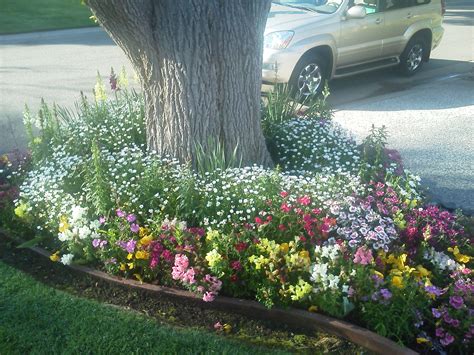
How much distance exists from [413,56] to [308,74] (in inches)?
116

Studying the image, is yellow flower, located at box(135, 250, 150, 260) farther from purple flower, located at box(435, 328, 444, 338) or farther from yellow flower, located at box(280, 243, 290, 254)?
purple flower, located at box(435, 328, 444, 338)

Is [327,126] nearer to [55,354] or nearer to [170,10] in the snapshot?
[170,10]

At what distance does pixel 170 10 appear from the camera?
14.3ft

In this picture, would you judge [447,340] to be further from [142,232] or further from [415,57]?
[415,57]

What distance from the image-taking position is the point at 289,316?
11.7ft

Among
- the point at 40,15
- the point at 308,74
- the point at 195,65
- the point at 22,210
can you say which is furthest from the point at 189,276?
the point at 40,15

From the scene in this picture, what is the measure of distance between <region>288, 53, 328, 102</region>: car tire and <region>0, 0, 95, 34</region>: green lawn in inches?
367

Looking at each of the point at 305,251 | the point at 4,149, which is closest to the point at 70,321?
the point at 305,251

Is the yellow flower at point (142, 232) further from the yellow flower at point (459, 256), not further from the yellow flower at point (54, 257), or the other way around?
the yellow flower at point (459, 256)

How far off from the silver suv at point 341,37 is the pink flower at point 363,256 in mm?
4706

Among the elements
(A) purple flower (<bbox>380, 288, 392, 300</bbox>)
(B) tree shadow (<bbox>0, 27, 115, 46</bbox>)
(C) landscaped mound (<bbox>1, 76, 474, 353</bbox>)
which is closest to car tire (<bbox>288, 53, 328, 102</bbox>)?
(C) landscaped mound (<bbox>1, 76, 474, 353</bbox>)

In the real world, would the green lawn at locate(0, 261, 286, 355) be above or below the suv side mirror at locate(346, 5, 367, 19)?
below

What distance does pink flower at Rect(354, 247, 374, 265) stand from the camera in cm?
354

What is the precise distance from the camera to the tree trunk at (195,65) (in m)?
4.38
